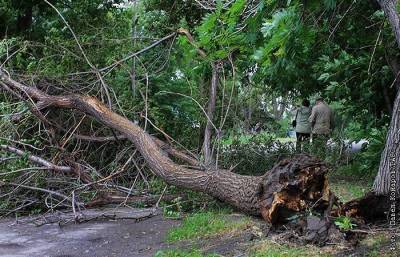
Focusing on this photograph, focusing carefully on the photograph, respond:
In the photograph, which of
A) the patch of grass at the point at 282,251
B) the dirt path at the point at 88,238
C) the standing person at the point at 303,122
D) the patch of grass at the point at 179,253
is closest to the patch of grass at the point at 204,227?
the dirt path at the point at 88,238

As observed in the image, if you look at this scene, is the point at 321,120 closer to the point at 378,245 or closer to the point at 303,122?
the point at 303,122

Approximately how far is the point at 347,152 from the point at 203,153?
418 cm

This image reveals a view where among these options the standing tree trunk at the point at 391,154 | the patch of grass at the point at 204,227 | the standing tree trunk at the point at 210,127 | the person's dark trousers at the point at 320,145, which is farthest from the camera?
→ the person's dark trousers at the point at 320,145

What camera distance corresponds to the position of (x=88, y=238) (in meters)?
6.18

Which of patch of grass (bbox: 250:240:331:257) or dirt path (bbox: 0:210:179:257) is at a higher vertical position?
patch of grass (bbox: 250:240:331:257)

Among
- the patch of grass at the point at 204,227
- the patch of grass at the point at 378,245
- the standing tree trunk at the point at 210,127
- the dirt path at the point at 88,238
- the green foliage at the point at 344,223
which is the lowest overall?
the dirt path at the point at 88,238

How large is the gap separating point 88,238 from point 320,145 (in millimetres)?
6242

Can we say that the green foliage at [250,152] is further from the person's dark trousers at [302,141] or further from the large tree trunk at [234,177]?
the large tree trunk at [234,177]

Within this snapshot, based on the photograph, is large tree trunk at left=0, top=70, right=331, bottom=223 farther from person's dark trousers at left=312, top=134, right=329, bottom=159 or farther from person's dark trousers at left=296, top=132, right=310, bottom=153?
person's dark trousers at left=312, top=134, right=329, bottom=159

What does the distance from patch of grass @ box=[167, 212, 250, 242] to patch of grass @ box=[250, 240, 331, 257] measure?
0.91m

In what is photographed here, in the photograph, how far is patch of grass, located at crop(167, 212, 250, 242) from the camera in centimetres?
575

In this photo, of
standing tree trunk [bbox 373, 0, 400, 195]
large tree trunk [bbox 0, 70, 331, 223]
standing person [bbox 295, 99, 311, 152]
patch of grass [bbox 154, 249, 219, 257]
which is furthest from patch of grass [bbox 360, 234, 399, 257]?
standing person [bbox 295, 99, 311, 152]

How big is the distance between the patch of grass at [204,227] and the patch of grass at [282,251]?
0.91 meters

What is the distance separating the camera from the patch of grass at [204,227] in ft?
18.9
